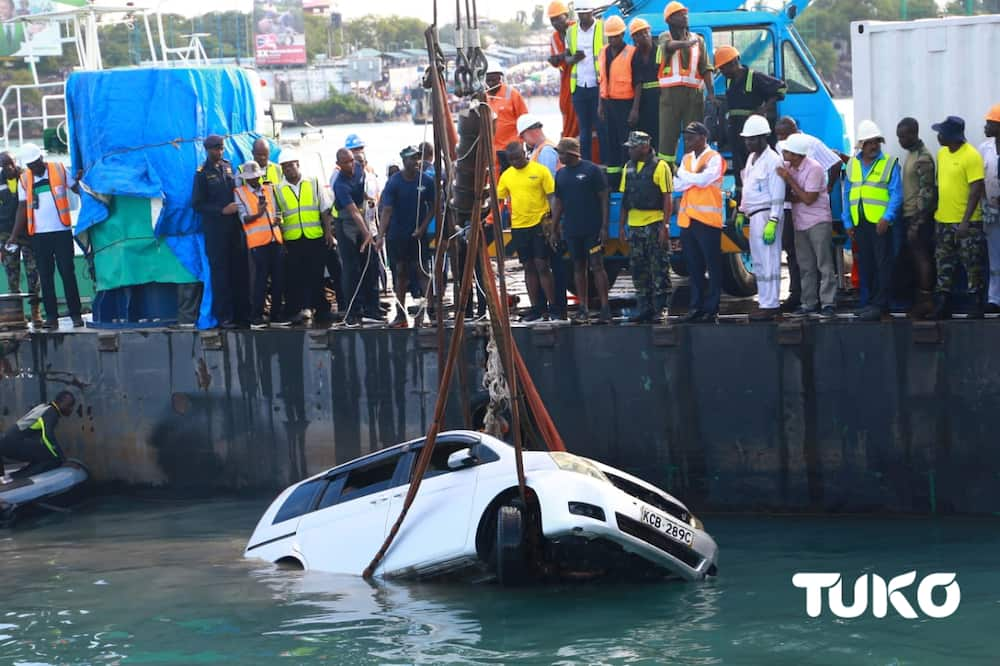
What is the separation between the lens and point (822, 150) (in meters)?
14.3

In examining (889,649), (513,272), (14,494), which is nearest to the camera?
(889,649)

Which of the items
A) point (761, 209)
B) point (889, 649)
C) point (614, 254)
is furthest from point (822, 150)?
point (889, 649)

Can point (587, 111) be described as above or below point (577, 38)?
below

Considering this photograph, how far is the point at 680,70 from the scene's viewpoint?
15.3 meters

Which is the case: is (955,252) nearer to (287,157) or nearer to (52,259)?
(287,157)

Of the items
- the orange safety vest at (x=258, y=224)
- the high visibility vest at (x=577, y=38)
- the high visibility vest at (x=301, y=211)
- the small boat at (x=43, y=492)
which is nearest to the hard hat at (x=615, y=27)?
the high visibility vest at (x=577, y=38)

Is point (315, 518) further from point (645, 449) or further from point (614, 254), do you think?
point (614, 254)

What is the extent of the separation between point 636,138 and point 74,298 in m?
7.65

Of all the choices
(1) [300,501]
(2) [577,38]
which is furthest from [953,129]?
(1) [300,501]

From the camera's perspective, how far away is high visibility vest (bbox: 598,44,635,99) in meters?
15.6

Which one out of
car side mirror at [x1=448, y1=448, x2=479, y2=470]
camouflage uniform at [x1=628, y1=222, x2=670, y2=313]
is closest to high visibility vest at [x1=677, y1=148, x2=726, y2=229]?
camouflage uniform at [x1=628, y1=222, x2=670, y2=313]

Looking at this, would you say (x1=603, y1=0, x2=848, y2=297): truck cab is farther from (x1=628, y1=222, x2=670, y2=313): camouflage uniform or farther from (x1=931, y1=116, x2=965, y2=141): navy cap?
(x1=931, y1=116, x2=965, y2=141): navy cap

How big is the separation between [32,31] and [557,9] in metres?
15.0

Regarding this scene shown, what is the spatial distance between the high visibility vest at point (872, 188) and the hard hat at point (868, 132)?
201 mm
